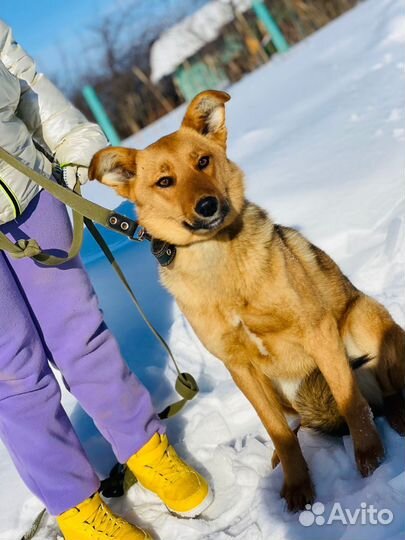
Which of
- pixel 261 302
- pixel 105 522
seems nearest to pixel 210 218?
pixel 261 302

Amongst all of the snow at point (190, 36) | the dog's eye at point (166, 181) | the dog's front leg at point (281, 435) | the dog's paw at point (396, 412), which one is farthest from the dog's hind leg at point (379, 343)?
the snow at point (190, 36)

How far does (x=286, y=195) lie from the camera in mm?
4750

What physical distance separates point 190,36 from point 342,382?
2441 centimetres

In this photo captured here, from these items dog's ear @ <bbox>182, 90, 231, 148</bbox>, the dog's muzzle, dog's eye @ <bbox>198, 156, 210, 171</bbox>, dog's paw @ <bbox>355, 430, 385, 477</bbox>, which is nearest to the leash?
the dog's muzzle

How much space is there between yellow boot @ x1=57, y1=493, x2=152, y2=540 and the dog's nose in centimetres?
117

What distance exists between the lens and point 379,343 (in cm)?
254

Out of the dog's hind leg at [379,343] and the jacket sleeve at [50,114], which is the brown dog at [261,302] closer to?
the dog's hind leg at [379,343]

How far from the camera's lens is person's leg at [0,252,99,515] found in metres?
2.28

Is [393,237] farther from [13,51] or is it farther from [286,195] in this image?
[13,51]

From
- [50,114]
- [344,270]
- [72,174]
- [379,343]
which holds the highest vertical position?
[50,114]

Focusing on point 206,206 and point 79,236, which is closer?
point 206,206

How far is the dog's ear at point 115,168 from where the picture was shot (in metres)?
2.32

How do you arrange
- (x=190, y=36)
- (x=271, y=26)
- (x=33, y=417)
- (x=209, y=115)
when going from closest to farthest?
1. (x=33, y=417)
2. (x=209, y=115)
3. (x=271, y=26)
4. (x=190, y=36)

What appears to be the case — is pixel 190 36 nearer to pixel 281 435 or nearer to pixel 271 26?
pixel 271 26
